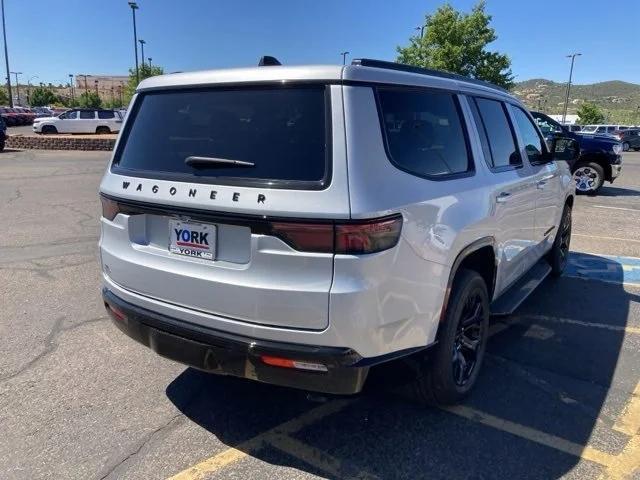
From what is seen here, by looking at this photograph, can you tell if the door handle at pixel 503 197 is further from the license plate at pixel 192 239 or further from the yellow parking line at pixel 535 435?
the license plate at pixel 192 239

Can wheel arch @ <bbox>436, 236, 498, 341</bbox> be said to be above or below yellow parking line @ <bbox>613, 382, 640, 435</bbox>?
above

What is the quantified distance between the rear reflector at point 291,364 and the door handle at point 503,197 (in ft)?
5.97

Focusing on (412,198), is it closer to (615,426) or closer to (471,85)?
(471,85)

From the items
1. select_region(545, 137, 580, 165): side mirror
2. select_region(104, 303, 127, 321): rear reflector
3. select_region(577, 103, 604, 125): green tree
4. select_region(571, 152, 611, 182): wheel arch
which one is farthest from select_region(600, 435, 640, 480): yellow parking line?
select_region(577, 103, 604, 125): green tree

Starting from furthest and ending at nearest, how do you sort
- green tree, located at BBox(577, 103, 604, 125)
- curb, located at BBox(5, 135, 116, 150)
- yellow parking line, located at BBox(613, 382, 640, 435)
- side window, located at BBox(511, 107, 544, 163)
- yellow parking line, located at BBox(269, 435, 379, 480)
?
green tree, located at BBox(577, 103, 604, 125) → curb, located at BBox(5, 135, 116, 150) → side window, located at BBox(511, 107, 544, 163) → yellow parking line, located at BBox(613, 382, 640, 435) → yellow parking line, located at BBox(269, 435, 379, 480)

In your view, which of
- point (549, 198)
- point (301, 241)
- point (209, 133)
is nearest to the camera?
point (301, 241)

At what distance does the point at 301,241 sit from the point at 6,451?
197cm

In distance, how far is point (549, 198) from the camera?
195 inches

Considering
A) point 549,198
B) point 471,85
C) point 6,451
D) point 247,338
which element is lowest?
point 6,451

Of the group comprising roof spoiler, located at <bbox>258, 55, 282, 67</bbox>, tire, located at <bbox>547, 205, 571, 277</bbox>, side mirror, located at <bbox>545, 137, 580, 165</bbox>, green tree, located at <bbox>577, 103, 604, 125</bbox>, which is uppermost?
green tree, located at <bbox>577, 103, 604, 125</bbox>

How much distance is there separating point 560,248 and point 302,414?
12.9 feet

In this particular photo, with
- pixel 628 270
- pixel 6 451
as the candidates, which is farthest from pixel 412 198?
pixel 628 270

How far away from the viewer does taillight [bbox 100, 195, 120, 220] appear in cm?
296

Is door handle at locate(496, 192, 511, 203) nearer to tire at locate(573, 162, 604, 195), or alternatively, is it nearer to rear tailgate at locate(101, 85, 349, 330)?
rear tailgate at locate(101, 85, 349, 330)
